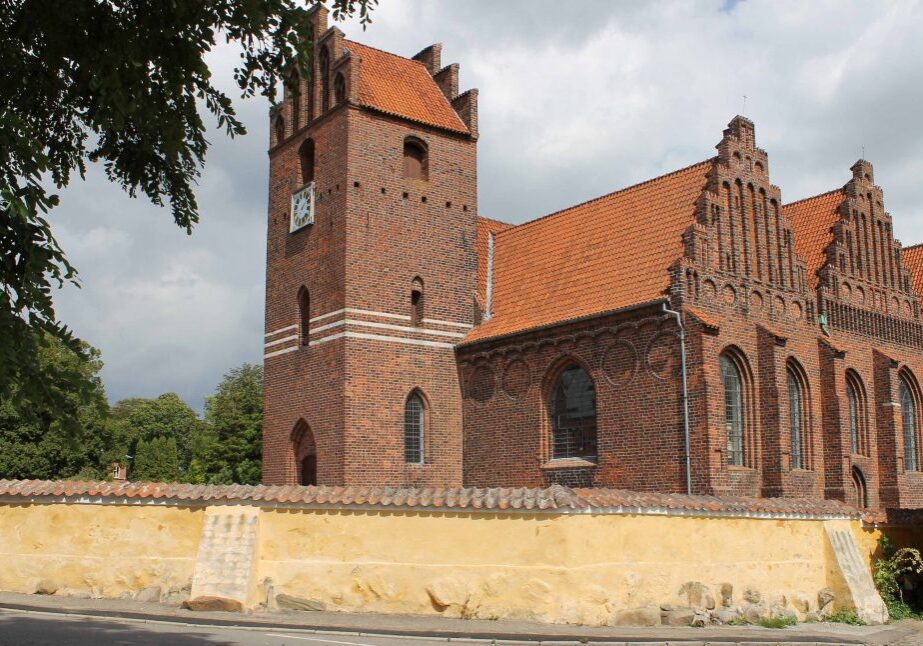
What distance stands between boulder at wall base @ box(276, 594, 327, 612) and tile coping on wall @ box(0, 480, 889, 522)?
Result: 1408 mm

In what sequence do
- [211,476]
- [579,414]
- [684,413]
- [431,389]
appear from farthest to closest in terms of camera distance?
[211,476] → [431,389] → [579,414] → [684,413]

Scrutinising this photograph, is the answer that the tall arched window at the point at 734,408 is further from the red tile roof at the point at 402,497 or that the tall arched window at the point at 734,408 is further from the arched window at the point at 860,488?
the red tile roof at the point at 402,497

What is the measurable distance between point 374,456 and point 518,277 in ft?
22.5

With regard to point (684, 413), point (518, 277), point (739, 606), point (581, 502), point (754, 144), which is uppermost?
point (754, 144)

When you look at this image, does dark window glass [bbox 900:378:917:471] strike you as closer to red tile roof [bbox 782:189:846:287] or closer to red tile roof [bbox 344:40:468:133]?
red tile roof [bbox 782:189:846:287]

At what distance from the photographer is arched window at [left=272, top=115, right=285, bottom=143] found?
28828 mm

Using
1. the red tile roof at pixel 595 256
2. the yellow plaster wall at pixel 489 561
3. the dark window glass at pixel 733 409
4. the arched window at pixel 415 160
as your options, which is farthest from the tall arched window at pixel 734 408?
the arched window at pixel 415 160

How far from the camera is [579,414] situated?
2380 cm

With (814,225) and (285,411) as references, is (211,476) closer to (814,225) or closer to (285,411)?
(285,411)

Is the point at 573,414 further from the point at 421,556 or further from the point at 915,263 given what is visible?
the point at 915,263

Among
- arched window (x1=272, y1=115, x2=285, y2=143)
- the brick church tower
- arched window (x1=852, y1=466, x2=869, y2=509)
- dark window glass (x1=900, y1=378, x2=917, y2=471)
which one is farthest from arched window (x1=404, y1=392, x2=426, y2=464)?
dark window glass (x1=900, y1=378, x2=917, y2=471)

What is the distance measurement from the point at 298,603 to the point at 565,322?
36.6 feet

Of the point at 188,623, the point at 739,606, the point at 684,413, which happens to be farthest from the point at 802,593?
the point at 188,623

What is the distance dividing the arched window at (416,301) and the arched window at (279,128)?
6.51 m
